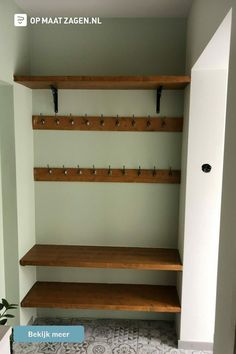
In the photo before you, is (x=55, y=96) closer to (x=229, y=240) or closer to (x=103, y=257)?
(x=103, y=257)

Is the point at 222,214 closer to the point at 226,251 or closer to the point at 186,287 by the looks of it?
the point at 226,251

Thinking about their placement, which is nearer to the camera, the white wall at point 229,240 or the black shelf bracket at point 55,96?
the white wall at point 229,240

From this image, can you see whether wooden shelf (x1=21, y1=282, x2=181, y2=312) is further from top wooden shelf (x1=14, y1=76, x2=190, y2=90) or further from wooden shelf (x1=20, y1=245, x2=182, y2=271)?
top wooden shelf (x1=14, y1=76, x2=190, y2=90)

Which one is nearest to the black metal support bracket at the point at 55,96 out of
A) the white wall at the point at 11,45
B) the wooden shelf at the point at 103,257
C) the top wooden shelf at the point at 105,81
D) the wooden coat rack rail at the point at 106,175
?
the top wooden shelf at the point at 105,81

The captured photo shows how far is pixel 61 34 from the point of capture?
92.6 inches

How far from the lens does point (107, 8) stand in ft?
7.05

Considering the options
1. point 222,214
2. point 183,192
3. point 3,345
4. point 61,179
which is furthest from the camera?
point 61,179

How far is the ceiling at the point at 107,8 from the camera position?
204 cm

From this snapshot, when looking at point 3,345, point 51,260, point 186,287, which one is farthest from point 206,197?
point 3,345

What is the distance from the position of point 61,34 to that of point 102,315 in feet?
8.02

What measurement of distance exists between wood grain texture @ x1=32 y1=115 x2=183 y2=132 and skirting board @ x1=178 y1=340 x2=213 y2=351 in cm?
168

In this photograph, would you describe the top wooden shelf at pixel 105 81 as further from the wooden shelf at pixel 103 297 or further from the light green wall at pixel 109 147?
the wooden shelf at pixel 103 297

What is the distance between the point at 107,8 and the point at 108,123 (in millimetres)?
845

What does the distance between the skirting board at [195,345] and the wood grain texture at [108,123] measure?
168cm
